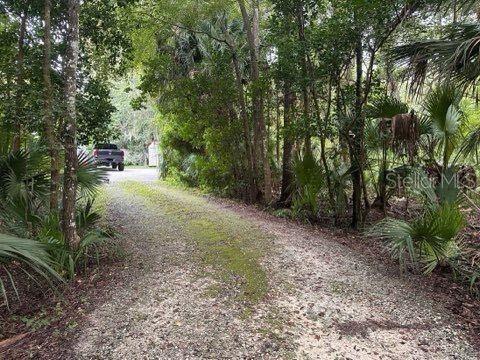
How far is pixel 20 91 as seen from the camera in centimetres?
504

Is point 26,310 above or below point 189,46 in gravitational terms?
below

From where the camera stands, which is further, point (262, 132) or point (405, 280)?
point (262, 132)

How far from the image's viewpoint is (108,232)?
5.70 metres

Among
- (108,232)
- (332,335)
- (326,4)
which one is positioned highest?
(326,4)

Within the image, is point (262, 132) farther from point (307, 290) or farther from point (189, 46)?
point (307, 290)

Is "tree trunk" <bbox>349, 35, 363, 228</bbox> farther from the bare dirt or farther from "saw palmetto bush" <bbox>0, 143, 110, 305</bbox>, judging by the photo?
"saw palmetto bush" <bbox>0, 143, 110, 305</bbox>

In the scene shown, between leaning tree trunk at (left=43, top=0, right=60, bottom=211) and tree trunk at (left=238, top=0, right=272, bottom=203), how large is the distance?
4.75 m

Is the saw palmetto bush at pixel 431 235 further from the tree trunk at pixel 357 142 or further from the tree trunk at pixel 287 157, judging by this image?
the tree trunk at pixel 287 157

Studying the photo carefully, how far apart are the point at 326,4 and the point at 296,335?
6369 mm

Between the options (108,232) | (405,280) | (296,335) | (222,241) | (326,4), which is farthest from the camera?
(326,4)

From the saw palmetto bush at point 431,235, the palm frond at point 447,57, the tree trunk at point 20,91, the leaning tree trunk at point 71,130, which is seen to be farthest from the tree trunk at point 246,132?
the saw palmetto bush at point 431,235

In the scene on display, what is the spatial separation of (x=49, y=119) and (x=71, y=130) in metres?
0.28

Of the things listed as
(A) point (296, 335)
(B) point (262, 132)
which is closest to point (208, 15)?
(B) point (262, 132)

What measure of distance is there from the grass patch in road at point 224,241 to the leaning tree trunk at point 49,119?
7.42 ft
